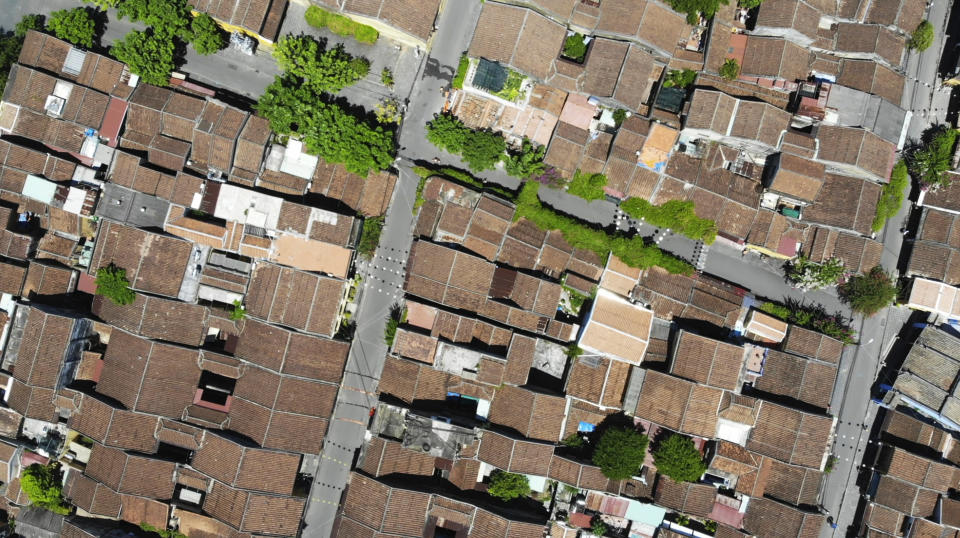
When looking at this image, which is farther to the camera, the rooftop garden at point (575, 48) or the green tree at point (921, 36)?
the green tree at point (921, 36)

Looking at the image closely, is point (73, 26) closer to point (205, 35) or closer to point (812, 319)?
point (205, 35)

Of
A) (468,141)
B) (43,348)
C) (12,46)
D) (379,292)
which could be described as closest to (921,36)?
(468,141)

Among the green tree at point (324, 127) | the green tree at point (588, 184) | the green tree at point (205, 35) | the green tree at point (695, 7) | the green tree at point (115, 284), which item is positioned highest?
the green tree at point (695, 7)

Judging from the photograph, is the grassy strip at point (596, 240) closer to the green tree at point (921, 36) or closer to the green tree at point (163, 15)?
the green tree at point (921, 36)

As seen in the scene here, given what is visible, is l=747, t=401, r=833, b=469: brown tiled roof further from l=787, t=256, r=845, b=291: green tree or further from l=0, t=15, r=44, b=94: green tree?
l=0, t=15, r=44, b=94: green tree

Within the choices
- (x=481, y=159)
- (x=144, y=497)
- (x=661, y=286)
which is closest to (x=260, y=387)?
(x=144, y=497)

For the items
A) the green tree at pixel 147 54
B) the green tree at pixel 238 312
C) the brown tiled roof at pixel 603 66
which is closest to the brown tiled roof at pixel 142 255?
the green tree at pixel 238 312

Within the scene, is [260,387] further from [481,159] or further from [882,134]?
[882,134]

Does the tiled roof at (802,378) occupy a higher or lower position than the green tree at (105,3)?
lower
